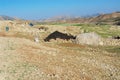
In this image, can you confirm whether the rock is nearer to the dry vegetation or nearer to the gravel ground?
the dry vegetation

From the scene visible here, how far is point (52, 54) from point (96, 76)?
7397 mm

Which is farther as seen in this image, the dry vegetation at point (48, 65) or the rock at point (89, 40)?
the rock at point (89, 40)

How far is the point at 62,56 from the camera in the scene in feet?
102

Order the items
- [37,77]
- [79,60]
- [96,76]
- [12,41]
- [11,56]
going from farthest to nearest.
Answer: [12,41], [79,60], [11,56], [96,76], [37,77]

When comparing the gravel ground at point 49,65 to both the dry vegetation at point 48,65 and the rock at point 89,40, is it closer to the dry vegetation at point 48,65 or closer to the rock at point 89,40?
the dry vegetation at point 48,65

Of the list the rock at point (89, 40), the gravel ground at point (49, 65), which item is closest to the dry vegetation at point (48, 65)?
the gravel ground at point (49, 65)

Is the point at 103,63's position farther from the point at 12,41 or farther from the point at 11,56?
the point at 12,41

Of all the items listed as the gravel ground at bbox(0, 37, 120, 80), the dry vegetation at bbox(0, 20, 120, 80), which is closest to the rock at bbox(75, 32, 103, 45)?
the dry vegetation at bbox(0, 20, 120, 80)

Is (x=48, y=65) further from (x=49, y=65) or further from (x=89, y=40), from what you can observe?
(x=89, y=40)

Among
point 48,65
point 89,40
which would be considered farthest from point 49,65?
point 89,40

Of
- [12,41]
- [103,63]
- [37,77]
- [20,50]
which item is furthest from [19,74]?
[12,41]

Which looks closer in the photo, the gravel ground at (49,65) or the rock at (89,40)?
the gravel ground at (49,65)

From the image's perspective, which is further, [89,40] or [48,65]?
[89,40]

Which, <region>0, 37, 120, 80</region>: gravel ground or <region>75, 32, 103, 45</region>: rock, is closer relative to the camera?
<region>0, 37, 120, 80</region>: gravel ground
